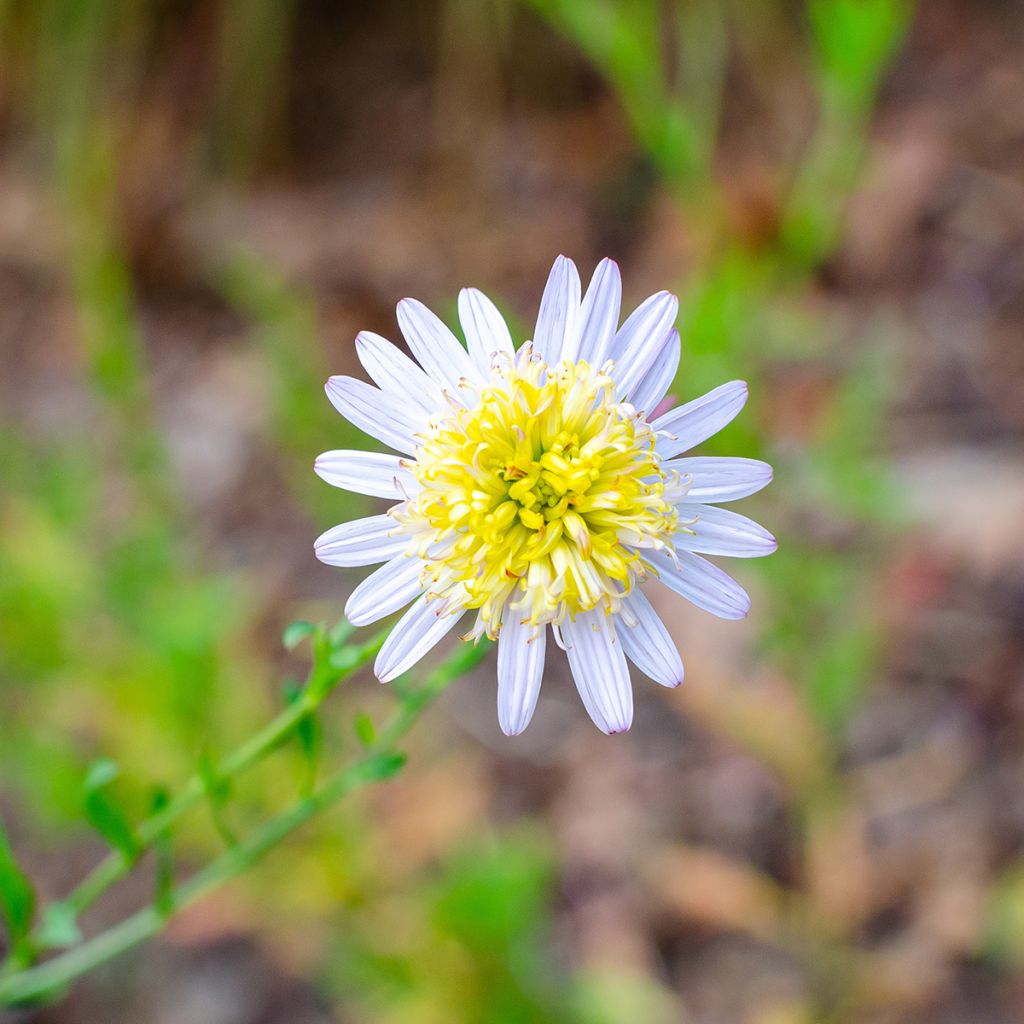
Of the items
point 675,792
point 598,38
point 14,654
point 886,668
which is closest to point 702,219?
point 598,38

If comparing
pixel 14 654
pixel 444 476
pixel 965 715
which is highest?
pixel 444 476

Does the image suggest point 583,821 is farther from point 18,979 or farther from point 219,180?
point 219,180

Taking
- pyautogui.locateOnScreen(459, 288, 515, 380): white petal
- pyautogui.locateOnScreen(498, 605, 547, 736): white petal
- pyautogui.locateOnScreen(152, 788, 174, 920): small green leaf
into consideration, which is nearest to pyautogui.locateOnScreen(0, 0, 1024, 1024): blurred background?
pyautogui.locateOnScreen(459, 288, 515, 380): white petal

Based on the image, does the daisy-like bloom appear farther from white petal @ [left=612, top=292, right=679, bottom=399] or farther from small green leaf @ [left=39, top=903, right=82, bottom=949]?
small green leaf @ [left=39, top=903, right=82, bottom=949]

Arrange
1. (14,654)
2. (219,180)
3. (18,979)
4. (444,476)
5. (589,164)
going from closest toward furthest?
1. (444,476)
2. (18,979)
3. (14,654)
4. (589,164)
5. (219,180)

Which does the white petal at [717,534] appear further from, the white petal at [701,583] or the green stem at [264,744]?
the green stem at [264,744]

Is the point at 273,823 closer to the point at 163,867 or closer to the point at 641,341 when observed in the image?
the point at 163,867

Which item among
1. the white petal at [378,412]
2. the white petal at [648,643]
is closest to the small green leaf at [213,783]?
the white petal at [378,412]
